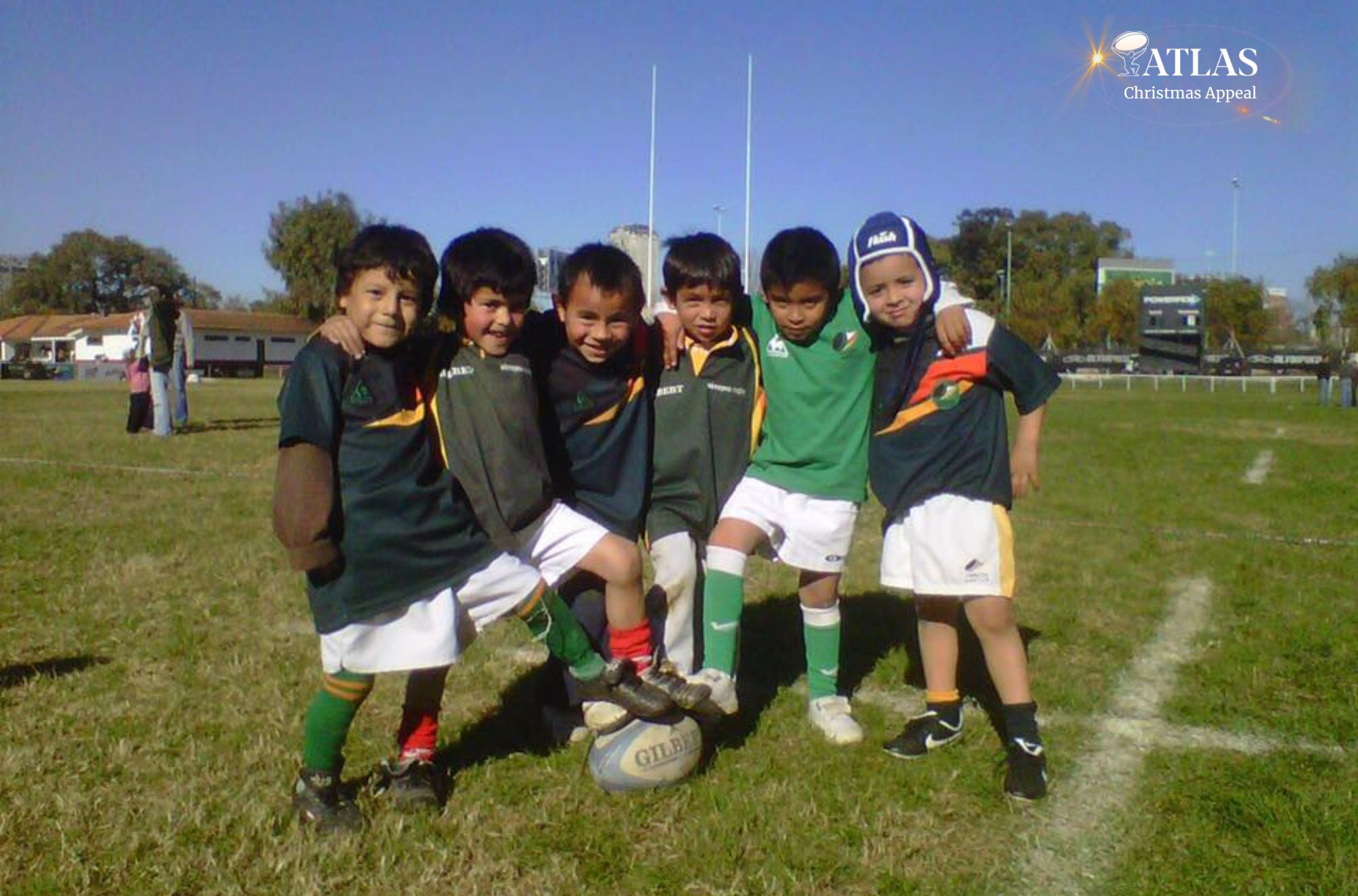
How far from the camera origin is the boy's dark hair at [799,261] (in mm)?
3807

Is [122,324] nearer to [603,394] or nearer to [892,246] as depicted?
[603,394]

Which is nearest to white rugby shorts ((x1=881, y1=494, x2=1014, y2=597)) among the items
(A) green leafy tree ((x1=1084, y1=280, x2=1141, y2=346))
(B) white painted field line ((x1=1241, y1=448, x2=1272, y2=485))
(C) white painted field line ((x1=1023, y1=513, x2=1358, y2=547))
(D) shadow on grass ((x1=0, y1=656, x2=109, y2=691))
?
(D) shadow on grass ((x1=0, y1=656, x2=109, y2=691))

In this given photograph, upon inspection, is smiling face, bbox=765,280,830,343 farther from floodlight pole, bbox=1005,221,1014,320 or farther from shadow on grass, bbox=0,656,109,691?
floodlight pole, bbox=1005,221,1014,320

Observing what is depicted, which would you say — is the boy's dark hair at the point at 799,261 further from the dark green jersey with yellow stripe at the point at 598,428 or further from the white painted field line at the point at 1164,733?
the white painted field line at the point at 1164,733

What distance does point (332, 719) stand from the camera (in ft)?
10.5

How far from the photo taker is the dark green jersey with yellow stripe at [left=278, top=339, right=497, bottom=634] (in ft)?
9.92

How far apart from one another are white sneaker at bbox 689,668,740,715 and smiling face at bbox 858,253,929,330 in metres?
1.32

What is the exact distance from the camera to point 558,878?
9.49ft

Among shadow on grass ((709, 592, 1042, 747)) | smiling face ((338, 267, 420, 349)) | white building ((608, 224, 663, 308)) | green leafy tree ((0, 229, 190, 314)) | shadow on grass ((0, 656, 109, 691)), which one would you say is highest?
green leafy tree ((0, 229, 190, 314))

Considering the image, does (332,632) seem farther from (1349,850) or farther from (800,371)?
(1349,850)

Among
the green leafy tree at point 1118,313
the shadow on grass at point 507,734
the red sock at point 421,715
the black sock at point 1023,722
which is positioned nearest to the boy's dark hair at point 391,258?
the red sock at point 421,715

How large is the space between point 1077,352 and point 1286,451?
2251 inches

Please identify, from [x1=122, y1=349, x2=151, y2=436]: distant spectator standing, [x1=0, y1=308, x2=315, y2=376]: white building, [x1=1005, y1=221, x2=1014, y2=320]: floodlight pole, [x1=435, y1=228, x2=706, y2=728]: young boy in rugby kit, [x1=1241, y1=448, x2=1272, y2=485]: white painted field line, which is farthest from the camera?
[x1=1005, y1=221, x2=1014, y2=320]: floodlight pole

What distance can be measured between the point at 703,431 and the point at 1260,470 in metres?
11.3
